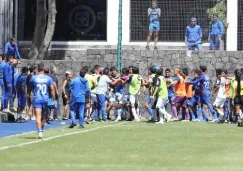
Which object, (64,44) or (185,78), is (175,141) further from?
(64,44)

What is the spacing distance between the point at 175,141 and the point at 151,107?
9.44 metres

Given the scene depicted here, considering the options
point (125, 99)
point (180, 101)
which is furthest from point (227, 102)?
point (125, 99)

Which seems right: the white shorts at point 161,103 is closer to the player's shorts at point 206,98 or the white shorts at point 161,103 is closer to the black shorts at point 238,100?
the player's shorts at point 206,98

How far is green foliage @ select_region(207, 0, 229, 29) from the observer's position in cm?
3850

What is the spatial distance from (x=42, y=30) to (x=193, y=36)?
20.2 feet

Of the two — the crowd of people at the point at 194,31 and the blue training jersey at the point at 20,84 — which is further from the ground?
the crowd of people at the point at 194,31

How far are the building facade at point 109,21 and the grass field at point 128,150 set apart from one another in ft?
40.3

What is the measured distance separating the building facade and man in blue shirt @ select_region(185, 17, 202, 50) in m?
0.99

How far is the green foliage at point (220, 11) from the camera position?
38.5 meters

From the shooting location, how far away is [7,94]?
30.6 m

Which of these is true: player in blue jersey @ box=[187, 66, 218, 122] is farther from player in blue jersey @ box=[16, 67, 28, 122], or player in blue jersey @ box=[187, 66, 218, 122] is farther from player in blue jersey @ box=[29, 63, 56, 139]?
player in blue jersey @ box=[29, 63, 56, 139]

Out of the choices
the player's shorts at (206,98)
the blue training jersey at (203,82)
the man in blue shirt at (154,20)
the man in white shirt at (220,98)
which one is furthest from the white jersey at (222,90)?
the man in blue shirt at (154,20)

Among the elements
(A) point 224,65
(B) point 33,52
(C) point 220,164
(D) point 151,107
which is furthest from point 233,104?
(C) point 220,164

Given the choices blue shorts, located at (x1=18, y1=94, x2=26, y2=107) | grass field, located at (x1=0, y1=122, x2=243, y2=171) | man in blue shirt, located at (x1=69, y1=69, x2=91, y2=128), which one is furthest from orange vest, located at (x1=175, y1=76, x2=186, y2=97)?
man in blue shirt, located at (x1=69, y1=69, x2=91, y2=128)
